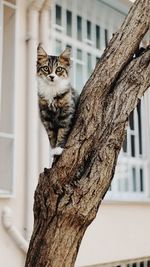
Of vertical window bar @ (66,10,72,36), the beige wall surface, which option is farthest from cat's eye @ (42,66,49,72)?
vertical window bar @ (66,10,72,36)

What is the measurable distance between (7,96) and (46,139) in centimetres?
55

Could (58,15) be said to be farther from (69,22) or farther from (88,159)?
(88,159)

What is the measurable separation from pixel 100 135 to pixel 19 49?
7.65ft

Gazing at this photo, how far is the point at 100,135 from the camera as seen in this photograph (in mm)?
2215

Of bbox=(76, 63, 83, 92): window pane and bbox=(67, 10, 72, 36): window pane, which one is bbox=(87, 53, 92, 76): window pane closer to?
bbox=(76, 63, 83, 92): window pane

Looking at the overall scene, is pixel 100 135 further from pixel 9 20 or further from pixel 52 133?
pixel 9 20

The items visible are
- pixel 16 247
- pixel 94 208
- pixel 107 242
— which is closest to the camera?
pixel 94 208

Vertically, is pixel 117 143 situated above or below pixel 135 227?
above

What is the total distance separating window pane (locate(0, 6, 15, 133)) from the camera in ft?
13.7

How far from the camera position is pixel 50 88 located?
2.82m

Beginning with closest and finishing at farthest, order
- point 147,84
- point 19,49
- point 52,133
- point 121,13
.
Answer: point 147,84, point 52,133, point 19,49, point 121,13

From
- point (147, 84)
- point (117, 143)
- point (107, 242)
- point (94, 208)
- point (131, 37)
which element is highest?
point (131, 37)

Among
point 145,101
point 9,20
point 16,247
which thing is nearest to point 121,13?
point 145,101

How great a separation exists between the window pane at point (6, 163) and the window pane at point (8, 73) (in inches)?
4.8
